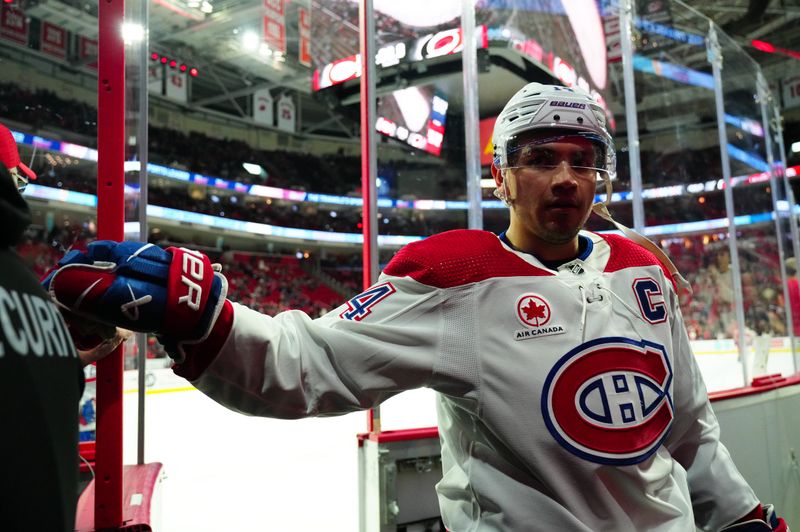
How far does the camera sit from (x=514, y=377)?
42.4 inches

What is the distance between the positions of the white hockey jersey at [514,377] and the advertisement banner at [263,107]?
15211 mm

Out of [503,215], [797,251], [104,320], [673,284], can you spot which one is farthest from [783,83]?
[104,320]

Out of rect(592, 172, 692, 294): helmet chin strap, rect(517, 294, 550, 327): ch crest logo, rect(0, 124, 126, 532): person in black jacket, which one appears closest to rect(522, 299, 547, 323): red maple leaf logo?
rect(517, 294, 550, 327): ch crest logo

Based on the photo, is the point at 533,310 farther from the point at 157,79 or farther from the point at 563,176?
the point at 157,79

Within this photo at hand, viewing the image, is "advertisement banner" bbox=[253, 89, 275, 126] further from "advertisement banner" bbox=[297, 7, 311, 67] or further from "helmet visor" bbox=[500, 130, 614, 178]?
"helmet visor" bbox=[500, 130, 614, 178]

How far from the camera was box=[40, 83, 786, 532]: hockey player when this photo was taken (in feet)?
2.88

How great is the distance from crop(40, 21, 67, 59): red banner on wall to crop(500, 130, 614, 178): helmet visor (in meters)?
1.29

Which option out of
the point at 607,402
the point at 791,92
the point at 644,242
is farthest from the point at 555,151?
the point at 791,92

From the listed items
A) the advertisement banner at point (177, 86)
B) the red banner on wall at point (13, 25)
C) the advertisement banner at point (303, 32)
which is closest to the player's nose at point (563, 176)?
the red banner on wall at point (13, 25)

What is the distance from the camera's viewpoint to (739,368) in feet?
12.8

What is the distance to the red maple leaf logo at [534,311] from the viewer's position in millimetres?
1134

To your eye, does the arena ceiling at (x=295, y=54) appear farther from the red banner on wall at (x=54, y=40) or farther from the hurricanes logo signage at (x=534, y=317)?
the hurricanes logo signage at (x=534, y=317)

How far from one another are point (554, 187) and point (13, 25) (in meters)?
1.81

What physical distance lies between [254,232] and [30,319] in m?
14.2
